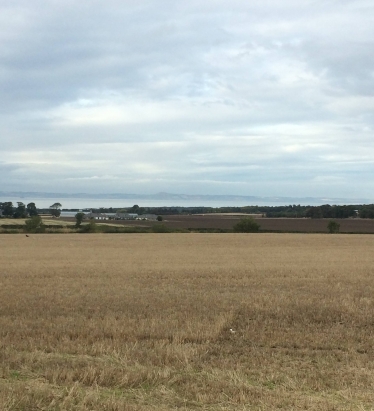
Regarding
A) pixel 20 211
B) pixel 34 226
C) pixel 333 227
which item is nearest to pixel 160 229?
pixel 34 226

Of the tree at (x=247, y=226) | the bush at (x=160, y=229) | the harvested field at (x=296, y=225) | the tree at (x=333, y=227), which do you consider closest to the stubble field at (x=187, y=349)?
the bush at (x=160, y=229)

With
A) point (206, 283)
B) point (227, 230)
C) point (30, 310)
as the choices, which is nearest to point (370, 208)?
point (227, 230)

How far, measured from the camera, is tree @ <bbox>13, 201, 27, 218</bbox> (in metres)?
132

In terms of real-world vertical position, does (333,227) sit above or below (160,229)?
above

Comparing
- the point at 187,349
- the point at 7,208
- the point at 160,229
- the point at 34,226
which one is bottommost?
the point at 160,229

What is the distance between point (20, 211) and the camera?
442 feet

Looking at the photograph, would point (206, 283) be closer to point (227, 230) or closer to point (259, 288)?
point (259, 288)

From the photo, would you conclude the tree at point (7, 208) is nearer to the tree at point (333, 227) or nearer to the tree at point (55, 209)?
the tree at point (55, 209)

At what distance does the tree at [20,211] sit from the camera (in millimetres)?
131500

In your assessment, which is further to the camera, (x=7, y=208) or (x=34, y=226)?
(x=7, y=208)

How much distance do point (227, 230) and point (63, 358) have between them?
249ft

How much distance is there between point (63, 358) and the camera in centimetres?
730

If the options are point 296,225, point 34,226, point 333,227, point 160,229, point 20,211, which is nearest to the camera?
point 160,229

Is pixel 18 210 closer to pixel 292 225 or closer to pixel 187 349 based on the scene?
pixel 292 225
